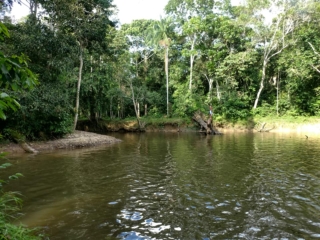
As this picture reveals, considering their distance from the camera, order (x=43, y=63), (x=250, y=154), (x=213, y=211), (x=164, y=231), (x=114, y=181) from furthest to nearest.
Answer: (x=43, y=63), (x=250, y=154), (x=114, y=181), (x=213, y=211), (x=164, y=231)

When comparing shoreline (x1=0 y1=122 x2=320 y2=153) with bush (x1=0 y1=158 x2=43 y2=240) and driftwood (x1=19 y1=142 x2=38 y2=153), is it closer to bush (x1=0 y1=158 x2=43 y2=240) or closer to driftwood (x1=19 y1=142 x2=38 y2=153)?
driftwood (x1=19 y1=142 x2=38 y2=153)

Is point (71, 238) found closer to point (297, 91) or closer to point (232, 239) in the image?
point (232, 239)

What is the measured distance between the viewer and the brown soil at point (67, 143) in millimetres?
15672

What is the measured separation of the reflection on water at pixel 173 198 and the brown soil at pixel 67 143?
3.82 meters

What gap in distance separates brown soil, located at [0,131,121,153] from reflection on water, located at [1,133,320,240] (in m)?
3.82

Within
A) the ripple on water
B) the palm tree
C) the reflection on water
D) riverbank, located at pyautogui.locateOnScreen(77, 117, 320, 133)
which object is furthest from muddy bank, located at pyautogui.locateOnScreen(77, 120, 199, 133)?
the ripple on water

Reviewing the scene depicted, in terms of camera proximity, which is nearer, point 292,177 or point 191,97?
point 292,177

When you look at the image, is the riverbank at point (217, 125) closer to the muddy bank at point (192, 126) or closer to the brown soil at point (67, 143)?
the muddy bank at point (192, 126)

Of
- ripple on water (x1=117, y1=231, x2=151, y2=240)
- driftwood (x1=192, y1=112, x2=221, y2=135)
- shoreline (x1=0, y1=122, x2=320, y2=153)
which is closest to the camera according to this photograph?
ripple on water (x1=117, y1=231, x2=151, y2=240)

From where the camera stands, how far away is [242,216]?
5793 mm

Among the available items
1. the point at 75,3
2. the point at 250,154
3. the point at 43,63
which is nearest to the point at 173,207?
the point at 250,154

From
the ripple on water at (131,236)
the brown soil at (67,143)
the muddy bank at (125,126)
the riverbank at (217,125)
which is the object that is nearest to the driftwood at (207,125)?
the riverbank at (217,125)

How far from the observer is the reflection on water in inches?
204

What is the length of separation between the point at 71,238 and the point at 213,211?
10.3ft
